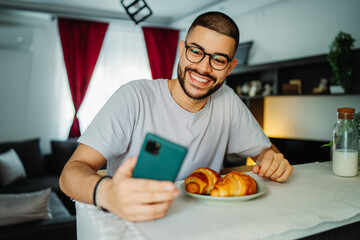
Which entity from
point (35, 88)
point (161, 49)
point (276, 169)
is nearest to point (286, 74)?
point (161, 49)

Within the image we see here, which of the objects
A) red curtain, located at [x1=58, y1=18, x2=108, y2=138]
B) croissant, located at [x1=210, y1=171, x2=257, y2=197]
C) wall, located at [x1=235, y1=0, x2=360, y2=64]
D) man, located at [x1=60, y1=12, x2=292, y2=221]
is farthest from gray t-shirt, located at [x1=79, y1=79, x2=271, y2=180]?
red curtain, located at [x1=58, y1=18, x2=108, y2=138]

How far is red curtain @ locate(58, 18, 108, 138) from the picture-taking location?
4881 mm

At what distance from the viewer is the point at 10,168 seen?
3807 mm

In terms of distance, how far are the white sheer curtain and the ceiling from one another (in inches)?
13.4

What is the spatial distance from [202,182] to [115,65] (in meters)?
4.74

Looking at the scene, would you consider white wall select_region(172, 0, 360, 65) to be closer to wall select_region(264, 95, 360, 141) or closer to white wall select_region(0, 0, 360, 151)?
white wall select_region(0, 0, 360, 151)

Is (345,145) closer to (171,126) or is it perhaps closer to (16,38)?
(171,126)

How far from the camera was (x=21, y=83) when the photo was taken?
187 inches

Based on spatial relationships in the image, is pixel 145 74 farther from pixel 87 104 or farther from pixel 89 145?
pixel 89 145

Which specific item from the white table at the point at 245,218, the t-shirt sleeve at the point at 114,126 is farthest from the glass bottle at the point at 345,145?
the t-shirt sleeve at the point at 114,126

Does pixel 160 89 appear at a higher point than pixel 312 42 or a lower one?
lower

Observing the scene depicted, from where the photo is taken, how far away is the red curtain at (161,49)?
557cm

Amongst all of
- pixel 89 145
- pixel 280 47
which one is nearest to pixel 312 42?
pixel 280 47

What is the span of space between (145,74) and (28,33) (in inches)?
76.2
